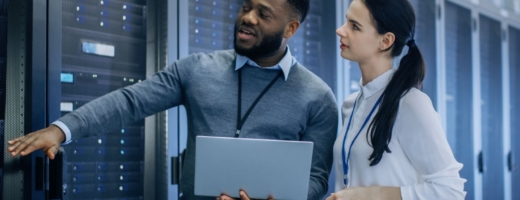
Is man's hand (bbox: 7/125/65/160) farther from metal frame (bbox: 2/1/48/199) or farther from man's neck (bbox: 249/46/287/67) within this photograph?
man's neck (bbox: 249/46/287/67)

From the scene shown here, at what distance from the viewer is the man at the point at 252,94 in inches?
70.6

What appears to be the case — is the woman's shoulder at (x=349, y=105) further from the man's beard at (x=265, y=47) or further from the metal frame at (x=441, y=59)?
the metal frame at (x=441, y=59)

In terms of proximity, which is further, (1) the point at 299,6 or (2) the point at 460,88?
(2) the point at 460,88

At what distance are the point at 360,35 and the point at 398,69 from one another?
147 millimetres

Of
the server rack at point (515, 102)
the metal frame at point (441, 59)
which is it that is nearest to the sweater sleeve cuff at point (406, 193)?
the metal frame at point (441, 59)

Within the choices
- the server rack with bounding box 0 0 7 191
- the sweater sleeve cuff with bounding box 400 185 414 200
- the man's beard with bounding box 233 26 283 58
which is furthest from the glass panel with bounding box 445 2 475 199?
the server rack with bounding box 0 0 7 191

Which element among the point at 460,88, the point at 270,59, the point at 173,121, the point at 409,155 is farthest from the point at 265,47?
the point at 460,88

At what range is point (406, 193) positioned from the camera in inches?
59.5

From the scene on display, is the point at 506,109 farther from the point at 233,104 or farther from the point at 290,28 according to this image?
the point at 233,104

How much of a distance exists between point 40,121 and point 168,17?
0.70m

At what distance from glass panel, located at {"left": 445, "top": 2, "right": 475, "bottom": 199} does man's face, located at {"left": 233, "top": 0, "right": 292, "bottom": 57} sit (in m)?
2.87

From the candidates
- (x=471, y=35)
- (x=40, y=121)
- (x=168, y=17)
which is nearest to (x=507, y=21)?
(x=471, y=35)

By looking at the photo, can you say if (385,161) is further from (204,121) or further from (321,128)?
(204,121)

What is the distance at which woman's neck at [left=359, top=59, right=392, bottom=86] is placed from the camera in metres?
1.64
